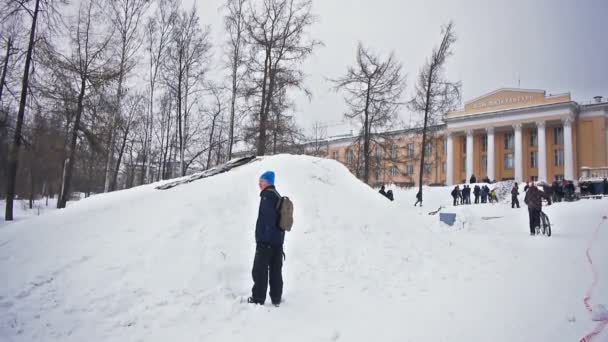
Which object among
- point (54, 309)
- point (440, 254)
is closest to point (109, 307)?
point (54, 309)

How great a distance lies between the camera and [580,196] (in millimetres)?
25328

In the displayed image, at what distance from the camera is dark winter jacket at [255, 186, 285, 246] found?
5.02 meters

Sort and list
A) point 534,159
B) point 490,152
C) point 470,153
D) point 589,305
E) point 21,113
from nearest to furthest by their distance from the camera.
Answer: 1. point 589,305
2. point 21,113
3. point 490,152
4. point 534,159
5. point 470,153

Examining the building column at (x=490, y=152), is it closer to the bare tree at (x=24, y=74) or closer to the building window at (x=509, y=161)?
the building window at (x=509, y=161)

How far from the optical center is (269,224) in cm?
505

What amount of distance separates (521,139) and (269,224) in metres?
55.1

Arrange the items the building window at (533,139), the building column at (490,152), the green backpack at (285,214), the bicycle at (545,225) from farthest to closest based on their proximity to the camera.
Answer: the building window at (533,139), the building column at (490,152), the bicycle at (545,225), the green backpack at (285,214)

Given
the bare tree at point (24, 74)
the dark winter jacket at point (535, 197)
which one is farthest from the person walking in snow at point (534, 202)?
the bare tree at point (24, 74)

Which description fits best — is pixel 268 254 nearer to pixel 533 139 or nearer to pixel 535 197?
pixel 535 197

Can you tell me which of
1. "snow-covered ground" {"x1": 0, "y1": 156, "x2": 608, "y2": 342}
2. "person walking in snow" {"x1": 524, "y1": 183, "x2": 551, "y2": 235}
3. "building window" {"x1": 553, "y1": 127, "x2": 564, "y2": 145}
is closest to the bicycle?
"person walking in snow" {"x1": 524, "y1": 183, "x2": 551, "y2": 235}

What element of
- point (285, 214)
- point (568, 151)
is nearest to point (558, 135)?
point (568, 151)

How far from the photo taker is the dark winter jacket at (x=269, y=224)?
5020mm

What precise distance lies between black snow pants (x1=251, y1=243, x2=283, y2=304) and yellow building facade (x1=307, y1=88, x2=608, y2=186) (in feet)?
123

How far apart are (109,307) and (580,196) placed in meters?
30.7
